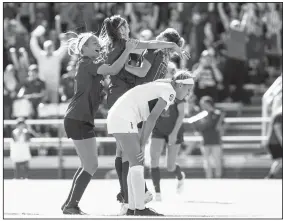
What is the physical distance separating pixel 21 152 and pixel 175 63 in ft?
14.8

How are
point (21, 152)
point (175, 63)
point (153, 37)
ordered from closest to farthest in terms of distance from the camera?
point (21, 152) < point (153, 37) < point (175, 63)

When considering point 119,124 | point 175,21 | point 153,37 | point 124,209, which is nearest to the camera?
point 119,124

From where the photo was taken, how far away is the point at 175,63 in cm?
1958

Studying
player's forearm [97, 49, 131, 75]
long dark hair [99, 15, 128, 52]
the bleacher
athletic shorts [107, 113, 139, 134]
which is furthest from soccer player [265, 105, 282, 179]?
athletic shorts [107, 113, 139, 134]

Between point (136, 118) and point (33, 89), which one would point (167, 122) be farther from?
point (33, 89)

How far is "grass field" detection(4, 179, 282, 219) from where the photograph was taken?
991cm

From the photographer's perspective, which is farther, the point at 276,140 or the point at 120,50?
the point at 276,140

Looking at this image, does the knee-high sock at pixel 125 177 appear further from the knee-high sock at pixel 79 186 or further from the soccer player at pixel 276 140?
the soccer player at pixel 276 140

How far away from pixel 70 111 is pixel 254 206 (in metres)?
3.46

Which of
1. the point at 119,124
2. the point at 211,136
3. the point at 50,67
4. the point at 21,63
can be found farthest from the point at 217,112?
the point at 119,124

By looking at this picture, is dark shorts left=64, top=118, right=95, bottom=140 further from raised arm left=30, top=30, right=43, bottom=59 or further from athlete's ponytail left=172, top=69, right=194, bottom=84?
raised arm left=30, top=30, right=43, bottom=59

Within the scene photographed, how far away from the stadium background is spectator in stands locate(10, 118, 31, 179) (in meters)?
0.74

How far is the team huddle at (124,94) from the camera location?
26.4ft

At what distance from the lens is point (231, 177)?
1769 cm
